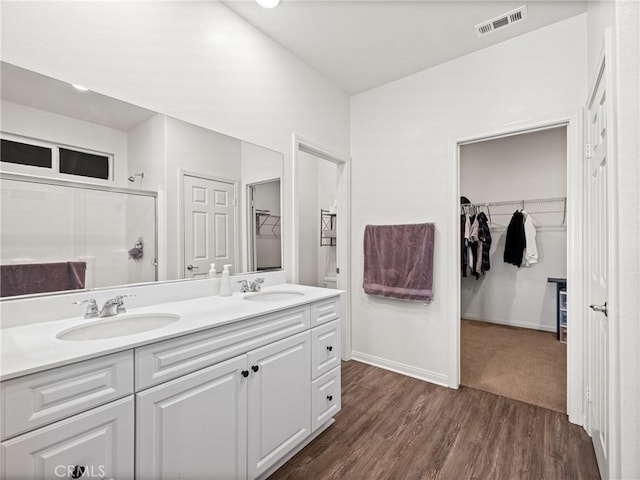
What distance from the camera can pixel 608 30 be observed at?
4.17ft

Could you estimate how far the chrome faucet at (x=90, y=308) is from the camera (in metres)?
1.33

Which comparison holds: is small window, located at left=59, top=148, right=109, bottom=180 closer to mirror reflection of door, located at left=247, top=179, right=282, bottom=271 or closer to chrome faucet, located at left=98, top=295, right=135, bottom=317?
chrome faucet, located at left=98, top=295, right=135, bottom=317

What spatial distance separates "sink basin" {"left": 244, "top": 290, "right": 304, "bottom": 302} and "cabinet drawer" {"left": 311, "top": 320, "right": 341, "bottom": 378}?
274 mm

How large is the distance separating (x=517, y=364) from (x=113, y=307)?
11.1 ft

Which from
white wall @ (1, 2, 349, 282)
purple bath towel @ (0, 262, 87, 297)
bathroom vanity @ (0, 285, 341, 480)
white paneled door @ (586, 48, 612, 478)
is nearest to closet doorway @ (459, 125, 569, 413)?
white paneled door @ (586, 48, 612, 478)

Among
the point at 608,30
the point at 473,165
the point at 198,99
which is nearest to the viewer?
the point at 608,30

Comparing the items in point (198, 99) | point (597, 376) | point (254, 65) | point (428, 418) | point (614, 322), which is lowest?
point (428, 418)

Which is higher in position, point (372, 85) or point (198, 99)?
point (372, 85)

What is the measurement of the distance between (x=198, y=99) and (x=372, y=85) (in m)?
1.84

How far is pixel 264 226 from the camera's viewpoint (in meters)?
2.28

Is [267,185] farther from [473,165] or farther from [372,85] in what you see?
[473,165]

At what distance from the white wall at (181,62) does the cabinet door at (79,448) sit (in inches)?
54.9

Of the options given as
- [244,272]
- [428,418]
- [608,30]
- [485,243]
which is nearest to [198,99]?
[244,272]

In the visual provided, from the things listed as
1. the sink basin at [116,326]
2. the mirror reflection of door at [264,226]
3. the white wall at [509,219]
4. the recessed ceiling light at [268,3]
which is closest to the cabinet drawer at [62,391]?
the sink basin at [116,326]
